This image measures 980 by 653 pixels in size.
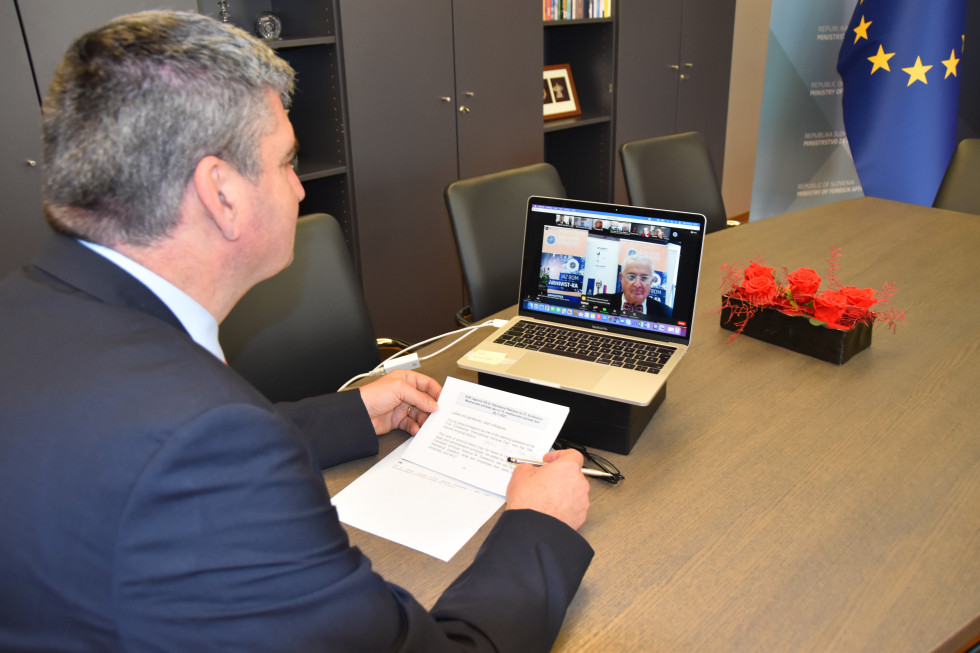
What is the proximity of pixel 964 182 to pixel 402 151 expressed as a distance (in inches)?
83.2

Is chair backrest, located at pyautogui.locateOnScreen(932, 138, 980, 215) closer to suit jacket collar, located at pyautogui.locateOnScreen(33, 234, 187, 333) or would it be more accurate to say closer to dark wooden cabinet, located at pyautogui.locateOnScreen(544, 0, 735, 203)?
dark wooden cabinet, located at pyautogui.locateOnScreen(544, 0, 735, 203)

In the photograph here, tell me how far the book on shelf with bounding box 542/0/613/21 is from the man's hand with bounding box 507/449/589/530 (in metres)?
2.91

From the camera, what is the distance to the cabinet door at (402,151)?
2.90 meters

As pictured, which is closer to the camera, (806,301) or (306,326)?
(806,301)

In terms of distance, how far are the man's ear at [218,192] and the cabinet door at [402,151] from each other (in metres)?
2.16

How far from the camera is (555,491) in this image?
40.7 inches

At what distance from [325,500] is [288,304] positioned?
3.33 feet

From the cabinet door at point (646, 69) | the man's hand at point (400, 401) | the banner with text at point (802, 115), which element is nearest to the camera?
the man's hand at point (400, 401)

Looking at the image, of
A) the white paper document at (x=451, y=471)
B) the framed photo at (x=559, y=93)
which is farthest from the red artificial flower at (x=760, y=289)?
the framed photo at (x=559, y=93)

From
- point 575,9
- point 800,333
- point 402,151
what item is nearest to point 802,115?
point 575,9

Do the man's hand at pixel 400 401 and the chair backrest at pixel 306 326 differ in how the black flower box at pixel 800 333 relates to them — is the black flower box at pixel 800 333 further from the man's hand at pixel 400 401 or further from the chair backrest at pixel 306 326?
the chair backrest at pixel 306 326

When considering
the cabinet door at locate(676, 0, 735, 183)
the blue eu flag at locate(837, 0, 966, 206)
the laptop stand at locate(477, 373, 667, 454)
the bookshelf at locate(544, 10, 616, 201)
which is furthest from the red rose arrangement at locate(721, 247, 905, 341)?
the blue eu flag at locate(837, 0, 966, 206)

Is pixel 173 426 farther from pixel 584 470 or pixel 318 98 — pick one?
pixel 318 98

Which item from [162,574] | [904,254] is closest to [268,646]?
[162,574]
